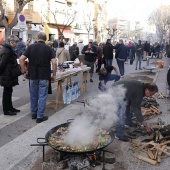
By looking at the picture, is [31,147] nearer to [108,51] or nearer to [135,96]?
[135,96]

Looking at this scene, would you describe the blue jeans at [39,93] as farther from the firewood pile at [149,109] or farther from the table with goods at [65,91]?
the firewood pile at [149,109]

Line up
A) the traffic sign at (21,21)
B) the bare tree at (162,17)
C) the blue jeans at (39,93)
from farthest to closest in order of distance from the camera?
the bare tree at (162,17) < the traffic sign at (21,21) < the blue jeans at (39,93)

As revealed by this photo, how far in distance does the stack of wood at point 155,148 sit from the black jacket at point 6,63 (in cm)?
311

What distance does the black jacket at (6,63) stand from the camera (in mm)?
5631

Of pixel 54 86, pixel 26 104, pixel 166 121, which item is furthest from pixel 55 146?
pixel 54 86

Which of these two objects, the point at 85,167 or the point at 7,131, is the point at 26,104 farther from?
the point at 85,167

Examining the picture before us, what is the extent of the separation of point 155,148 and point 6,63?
3604mm

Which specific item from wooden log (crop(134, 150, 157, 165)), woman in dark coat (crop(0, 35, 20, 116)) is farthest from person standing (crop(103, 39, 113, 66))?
wooden log (crop(134, 150, 157, 165))

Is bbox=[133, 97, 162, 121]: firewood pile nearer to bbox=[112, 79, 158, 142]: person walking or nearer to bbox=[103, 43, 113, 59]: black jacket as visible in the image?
bbox=[112, 79, 158, 142]: person walking

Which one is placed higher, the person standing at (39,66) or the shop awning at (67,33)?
the shop awning at (67,33)

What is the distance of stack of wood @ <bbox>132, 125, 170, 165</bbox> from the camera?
3.94 metres

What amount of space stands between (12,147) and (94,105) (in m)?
1.91

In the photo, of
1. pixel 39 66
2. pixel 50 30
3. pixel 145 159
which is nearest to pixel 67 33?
pixel 50 30

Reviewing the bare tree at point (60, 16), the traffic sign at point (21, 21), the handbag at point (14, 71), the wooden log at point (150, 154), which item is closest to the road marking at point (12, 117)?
the handbag at point (14, 71)
